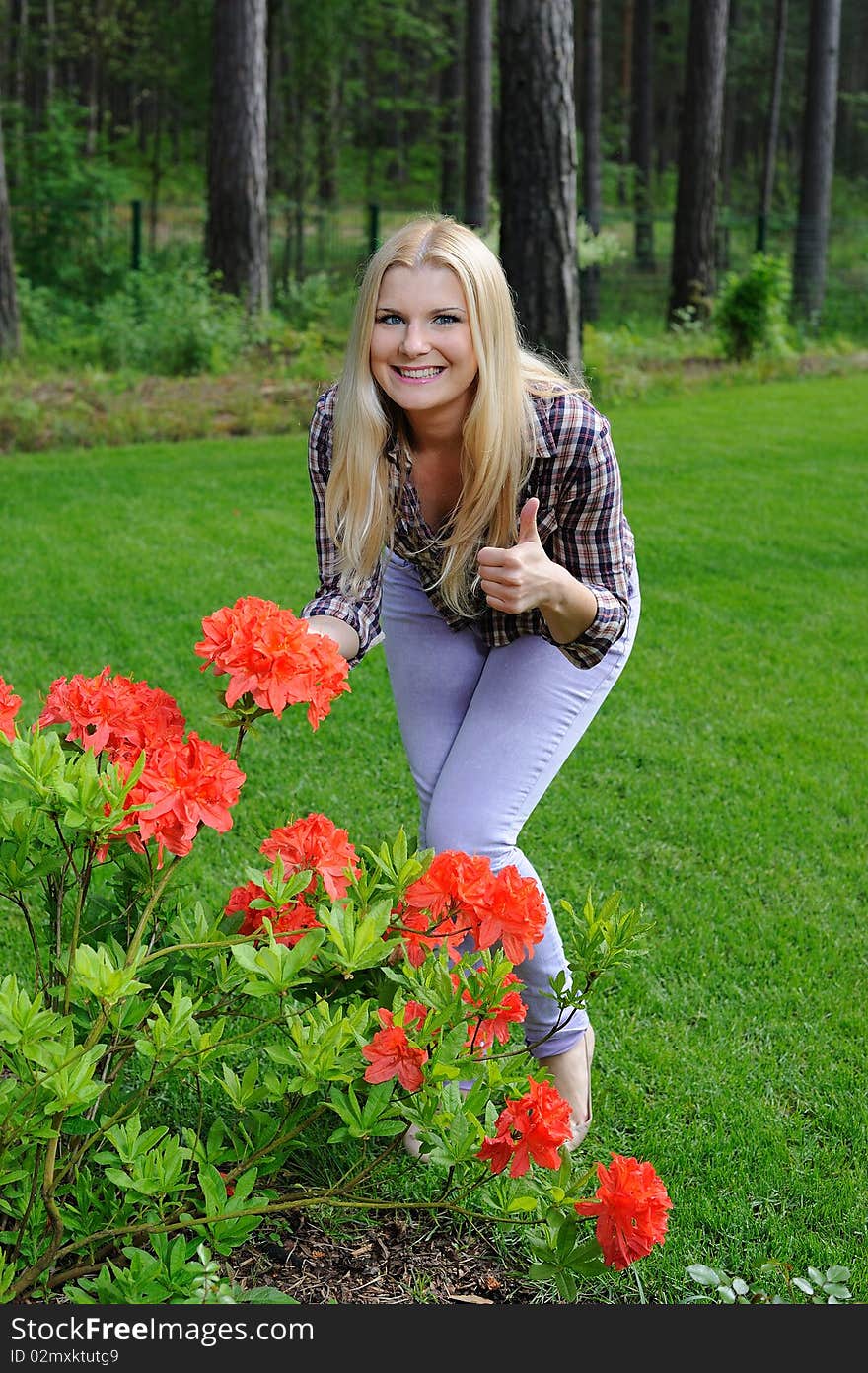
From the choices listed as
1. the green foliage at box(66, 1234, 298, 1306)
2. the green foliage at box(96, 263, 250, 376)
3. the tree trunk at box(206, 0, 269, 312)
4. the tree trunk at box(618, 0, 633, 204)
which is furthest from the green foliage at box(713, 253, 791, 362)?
the tree trunk at box(618, 0, 633, 204)

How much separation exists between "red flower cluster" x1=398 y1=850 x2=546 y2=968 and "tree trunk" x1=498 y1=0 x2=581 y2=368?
829cm

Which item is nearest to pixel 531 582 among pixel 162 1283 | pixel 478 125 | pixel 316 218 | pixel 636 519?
pixel 162 1283

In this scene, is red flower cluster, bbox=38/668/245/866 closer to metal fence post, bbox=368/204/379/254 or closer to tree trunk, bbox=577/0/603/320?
metal fence post, bbox=368/204/379/254

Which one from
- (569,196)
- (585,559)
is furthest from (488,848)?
(569,196)

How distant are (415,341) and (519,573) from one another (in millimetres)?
547

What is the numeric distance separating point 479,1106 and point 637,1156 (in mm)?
1035

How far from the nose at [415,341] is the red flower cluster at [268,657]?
2.77ft

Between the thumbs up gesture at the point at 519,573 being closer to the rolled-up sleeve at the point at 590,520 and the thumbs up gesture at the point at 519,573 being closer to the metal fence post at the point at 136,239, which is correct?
the rolled-up sleeve at the point at 590,520

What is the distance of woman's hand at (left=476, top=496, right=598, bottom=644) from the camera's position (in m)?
2.21

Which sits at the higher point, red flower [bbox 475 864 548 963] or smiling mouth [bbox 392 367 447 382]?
smiling mouth [bbox 392 367 447 382]

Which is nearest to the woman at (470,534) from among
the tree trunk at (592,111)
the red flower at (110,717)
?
the red flower at (110,717)

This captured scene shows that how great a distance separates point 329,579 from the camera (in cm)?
272

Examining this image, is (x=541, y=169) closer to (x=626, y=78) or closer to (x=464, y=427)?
(x=464, y=427)

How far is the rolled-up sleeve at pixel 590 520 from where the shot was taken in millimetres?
2555
